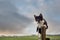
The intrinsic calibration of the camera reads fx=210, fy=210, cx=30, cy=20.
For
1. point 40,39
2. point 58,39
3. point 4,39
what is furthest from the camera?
point 4,39

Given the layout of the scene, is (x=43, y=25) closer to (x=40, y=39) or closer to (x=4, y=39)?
(x=40, y=39)

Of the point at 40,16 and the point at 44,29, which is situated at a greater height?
the point at 40,16

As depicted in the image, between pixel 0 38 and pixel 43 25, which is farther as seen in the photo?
pixel 0 38

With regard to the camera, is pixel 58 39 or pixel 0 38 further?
pixel 0 38

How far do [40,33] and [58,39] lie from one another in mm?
4621

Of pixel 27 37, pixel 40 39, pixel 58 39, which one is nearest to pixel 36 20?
pixel 40 39

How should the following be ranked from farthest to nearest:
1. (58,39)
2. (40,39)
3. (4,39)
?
(4,39)
(58,39)
(40,39)

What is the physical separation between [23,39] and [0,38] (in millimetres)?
1548

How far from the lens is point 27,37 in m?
13.1

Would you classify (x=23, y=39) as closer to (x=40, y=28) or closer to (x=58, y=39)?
(x=58, y=39)

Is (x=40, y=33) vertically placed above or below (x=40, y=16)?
below

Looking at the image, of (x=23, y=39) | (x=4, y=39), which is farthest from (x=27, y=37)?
(x=4, y=39)

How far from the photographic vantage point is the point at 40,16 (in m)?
7.68

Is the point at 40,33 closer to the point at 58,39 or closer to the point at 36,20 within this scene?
the point at 36,20
